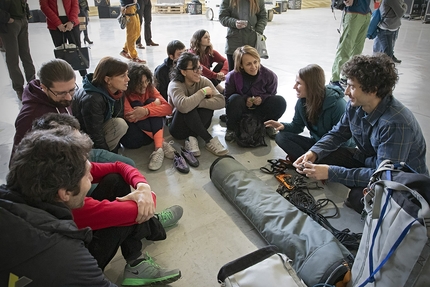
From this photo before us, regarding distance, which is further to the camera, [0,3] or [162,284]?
[0,3]

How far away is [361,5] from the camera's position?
148 inches

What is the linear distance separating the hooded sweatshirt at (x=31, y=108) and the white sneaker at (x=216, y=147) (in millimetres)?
1235

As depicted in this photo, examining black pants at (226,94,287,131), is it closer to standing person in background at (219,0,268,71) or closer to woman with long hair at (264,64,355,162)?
woman with long hair at (264,64,355,162)

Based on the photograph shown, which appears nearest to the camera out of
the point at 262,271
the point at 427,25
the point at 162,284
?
the point at 262,271

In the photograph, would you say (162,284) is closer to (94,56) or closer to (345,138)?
(345,138)

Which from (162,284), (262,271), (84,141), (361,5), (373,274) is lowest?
(162,284)

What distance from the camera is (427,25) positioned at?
8852 millimetres

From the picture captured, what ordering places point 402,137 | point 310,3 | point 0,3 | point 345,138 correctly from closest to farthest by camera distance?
point 402,137 → point 345,138 → point 0,3 → point 310,3

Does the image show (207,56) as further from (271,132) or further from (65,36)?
(65,36)

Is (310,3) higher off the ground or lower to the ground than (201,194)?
higher

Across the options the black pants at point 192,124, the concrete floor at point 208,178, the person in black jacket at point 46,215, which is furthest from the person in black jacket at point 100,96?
the person in black jacket at point 46,215

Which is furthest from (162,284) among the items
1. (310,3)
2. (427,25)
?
(310,3)

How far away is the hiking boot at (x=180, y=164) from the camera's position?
2457 mm

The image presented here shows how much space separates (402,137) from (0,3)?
3.72m
